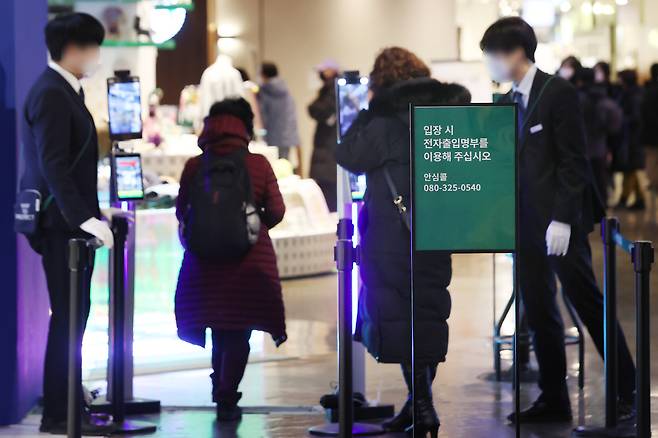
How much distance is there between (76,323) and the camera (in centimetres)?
465

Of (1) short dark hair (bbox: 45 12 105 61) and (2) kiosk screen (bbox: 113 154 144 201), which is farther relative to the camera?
(2) kiosk screen (bbox: 113 154 144 201)

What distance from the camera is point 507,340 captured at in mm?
7148

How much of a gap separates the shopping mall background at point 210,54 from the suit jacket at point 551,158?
7.14ft

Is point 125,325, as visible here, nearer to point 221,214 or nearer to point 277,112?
point 221,214

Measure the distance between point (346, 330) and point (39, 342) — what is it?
2.07m

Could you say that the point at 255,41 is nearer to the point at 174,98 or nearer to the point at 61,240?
the point at 174,98

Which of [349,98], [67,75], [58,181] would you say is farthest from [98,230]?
[349,98]

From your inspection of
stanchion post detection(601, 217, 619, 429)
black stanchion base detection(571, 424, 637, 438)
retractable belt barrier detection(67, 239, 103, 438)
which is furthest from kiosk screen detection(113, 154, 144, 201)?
black stanchion base detection(571, 424, 637, 438)

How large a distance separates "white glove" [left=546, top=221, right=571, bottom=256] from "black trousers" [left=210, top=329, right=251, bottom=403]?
1361 millimetres

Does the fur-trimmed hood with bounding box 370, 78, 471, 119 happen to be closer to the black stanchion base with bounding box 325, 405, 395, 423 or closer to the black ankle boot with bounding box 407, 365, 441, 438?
the black ankle boot with bounding box 407, 365, 441, 438

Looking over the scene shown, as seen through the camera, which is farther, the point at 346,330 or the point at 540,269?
the point at 540,269

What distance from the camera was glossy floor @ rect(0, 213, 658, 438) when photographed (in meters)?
5.77

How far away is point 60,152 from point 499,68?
186cm

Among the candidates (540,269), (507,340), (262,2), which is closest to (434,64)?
(507,340)
